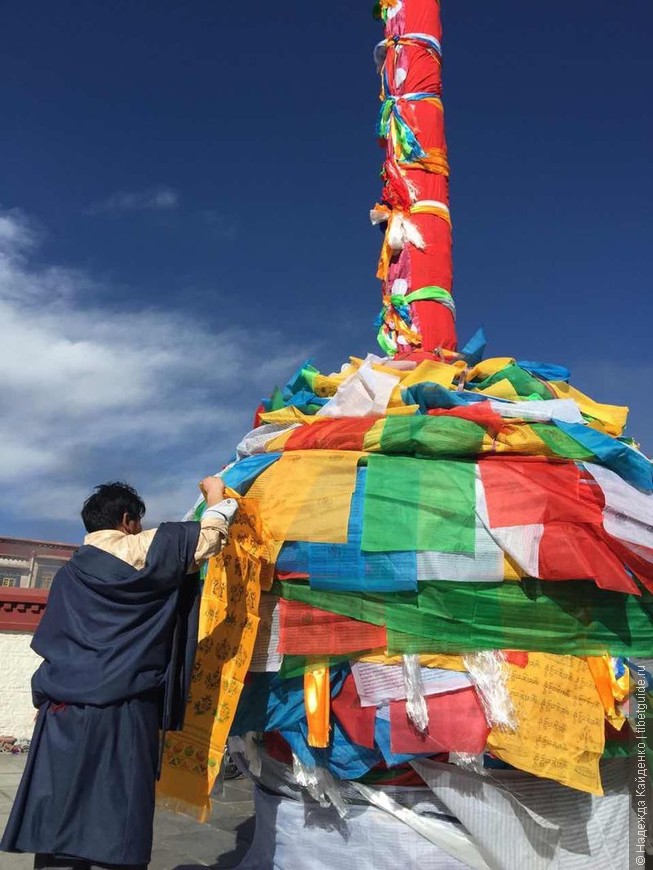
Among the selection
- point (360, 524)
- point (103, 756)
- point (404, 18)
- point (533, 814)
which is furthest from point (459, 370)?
point (404, 18)

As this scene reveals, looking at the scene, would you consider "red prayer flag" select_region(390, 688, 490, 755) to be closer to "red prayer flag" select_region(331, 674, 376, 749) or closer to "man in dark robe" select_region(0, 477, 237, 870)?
"red prayer flag" select_region(331, 674, 376, 749)

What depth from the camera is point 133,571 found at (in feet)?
8.46

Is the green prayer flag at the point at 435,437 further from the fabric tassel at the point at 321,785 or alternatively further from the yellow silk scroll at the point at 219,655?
the fabric tassel at the point at 321,785

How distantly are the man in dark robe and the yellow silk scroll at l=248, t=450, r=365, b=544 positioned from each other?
22 centimetres

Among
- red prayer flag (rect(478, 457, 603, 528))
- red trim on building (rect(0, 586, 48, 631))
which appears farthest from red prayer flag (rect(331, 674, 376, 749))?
red trim on building (rect(0, 586, 48, 631))

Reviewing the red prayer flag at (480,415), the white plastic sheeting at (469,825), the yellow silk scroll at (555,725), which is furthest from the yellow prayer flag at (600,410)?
the white plastic sheeting at (469,825)

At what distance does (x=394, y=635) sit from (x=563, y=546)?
0.60m

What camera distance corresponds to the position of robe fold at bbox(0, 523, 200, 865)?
7.85 feet

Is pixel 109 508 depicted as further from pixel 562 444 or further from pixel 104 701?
pixel 562 444

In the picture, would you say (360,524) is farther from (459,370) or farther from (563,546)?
(459,370)

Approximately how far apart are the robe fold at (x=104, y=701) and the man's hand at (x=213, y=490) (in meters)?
0.22

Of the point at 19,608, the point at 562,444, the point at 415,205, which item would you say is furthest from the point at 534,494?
the point at 19,608

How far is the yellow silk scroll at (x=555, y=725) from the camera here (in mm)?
2510

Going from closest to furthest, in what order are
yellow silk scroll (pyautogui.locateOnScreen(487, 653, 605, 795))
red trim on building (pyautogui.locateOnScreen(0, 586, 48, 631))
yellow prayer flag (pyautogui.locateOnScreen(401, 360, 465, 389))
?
yellow silk scroll (pyautogui.locateOnScreen(487, 653, 605, 795)), yellow prayer flag (pyautogui.locateOnScreen(401, 360, 465, 389)), red trim on building (pyautogui.locateOnScreen(0, 586, 48, 631))
